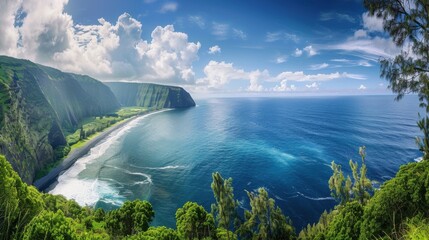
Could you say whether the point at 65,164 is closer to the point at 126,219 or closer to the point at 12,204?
the point at 126,219

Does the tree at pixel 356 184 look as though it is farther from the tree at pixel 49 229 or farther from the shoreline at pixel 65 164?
the shoreline at pixel 65 164

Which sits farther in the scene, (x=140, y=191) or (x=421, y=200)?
(x=140, y=191)

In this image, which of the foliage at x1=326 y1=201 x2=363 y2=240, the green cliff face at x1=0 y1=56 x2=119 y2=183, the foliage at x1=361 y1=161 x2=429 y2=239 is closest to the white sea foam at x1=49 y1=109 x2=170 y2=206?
the green cliff face at x1=0 y1=56 x2=119 y2=183

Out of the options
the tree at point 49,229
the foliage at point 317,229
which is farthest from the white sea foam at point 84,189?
the tree at point 49,229

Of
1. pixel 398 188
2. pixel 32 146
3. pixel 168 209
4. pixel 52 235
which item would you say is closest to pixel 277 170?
pixel 168 209

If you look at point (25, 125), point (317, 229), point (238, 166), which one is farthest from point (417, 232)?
point (25, 125)

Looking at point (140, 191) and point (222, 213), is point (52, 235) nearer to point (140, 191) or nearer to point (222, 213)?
point (222, 213)
